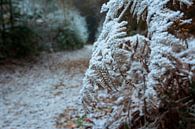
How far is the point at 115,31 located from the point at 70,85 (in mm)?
3158

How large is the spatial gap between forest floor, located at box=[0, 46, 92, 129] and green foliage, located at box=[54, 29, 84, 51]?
194 cm

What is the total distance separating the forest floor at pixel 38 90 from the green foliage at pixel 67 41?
6.36ft

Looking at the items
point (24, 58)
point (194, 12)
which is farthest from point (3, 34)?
point (194, 12)

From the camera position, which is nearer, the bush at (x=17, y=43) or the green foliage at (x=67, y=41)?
the bush at (x=17, y=43)

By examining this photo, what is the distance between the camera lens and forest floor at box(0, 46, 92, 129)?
4395 millimetres

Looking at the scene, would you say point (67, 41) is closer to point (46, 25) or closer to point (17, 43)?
point (46, 25)

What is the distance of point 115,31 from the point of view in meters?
3.22

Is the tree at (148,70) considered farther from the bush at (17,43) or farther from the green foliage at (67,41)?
the green foliage at (67,41)

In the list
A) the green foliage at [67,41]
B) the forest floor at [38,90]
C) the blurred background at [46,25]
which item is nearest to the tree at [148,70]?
the forest floor at [38,90]

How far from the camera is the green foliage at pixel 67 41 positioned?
37.8 feet

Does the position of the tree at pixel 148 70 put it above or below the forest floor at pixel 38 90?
above

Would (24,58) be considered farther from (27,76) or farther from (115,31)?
(115,31)

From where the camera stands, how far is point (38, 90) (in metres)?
5.96

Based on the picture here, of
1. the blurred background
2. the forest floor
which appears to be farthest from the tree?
the blurred background
